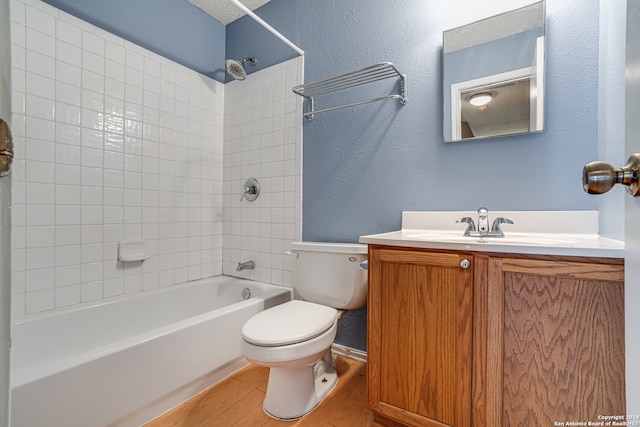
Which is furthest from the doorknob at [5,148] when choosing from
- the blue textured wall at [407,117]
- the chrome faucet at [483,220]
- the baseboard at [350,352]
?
the baseboard at [350,352]

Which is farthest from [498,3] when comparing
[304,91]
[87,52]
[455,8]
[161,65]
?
[87,52]

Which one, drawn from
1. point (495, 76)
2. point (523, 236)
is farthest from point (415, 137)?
point (523, 236)

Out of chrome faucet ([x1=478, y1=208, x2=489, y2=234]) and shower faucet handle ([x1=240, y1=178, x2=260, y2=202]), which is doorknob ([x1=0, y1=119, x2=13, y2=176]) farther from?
shower faucet handle ([x1=240, y1=178, x2=260, y2=202])

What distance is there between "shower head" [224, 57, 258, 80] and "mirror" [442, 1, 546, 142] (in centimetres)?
128

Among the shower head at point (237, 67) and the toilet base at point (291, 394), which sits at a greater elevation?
the shower head at point (237, 67)

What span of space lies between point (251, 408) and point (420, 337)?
33.5 inches

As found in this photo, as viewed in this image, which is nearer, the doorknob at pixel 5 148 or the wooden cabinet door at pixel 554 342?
the doorknob at pixel 5 148

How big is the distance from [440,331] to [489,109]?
101cm

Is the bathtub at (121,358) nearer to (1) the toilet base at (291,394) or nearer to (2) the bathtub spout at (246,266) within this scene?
(2) the bathtub spout at (246,266)

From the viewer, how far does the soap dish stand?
1657 millimetres

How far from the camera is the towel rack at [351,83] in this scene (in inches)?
58.9

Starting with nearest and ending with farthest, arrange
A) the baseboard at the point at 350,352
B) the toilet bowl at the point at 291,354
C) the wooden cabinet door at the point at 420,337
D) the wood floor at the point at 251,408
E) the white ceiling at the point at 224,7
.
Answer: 1. the wooden cabinet door at the point at 420,337
2. the toilet bowl at the point at 291,354
3. the wood floor at the point at 251,408
4. the baseboard at the point at 350,352
5. the white ceiling at the point at 224,7

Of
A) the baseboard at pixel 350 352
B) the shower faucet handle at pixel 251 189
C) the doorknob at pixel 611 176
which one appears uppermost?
the shower faucet handle at pixel 251 189

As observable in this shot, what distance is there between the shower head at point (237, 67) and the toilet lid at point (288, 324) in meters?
1.58
